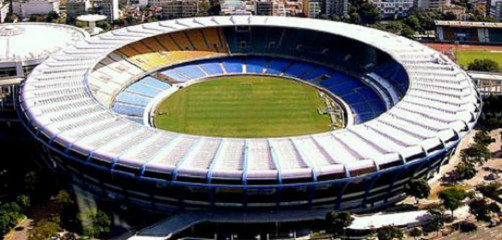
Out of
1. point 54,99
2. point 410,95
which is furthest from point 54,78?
point 410,95

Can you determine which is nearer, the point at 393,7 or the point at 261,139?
the point at 261,139

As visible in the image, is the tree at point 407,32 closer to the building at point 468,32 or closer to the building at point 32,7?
the building at point 468,32

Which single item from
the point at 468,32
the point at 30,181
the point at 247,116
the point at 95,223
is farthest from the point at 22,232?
the point at 468,32

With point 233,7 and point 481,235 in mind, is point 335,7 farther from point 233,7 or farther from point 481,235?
point 481,235

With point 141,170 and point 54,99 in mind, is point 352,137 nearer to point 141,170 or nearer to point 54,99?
point 141,170

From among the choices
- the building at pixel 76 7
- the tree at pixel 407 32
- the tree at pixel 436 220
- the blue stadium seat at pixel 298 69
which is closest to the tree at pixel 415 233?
the tree at pixel 436 220
